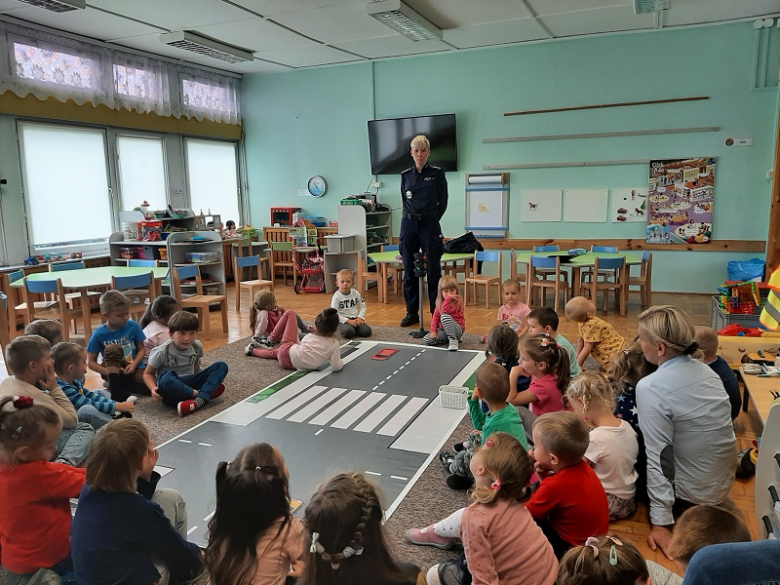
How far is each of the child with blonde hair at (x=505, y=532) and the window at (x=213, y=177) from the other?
8608 millimetres

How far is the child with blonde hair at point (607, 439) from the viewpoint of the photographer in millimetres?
2346

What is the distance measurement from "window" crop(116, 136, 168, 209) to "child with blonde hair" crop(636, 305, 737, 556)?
7671 mm

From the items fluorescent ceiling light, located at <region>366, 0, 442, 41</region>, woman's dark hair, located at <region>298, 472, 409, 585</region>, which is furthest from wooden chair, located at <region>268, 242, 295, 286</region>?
woman's dark hair, located at <region>298, 472, 409, 585</region>

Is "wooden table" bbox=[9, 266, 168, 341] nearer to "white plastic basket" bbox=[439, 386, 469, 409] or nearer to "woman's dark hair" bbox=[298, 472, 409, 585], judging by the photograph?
"white plastic basket" bbox=[439, 386, 469, 409]

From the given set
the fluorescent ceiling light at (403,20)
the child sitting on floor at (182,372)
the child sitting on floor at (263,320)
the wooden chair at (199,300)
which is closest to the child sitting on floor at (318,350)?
the child sitting on floor at (263,320)

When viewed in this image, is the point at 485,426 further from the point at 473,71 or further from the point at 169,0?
the point at 473,71

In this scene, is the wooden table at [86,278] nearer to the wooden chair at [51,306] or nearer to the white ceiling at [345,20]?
the wooden chair at [51,306]

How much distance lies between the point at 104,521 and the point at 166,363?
2336mm

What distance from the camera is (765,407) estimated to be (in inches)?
110

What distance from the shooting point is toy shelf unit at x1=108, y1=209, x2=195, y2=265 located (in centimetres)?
734

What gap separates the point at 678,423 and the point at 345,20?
20.2 ft

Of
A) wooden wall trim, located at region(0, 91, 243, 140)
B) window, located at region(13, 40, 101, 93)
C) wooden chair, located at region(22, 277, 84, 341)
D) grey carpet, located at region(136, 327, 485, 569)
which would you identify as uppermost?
window, located at region(13, 40, 101, 93)

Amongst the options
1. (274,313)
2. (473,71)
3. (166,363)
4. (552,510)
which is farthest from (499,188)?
(552,510)

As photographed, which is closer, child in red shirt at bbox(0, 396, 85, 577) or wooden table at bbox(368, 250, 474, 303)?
child in red shirt at bbox(0, 396, 85, 577)
